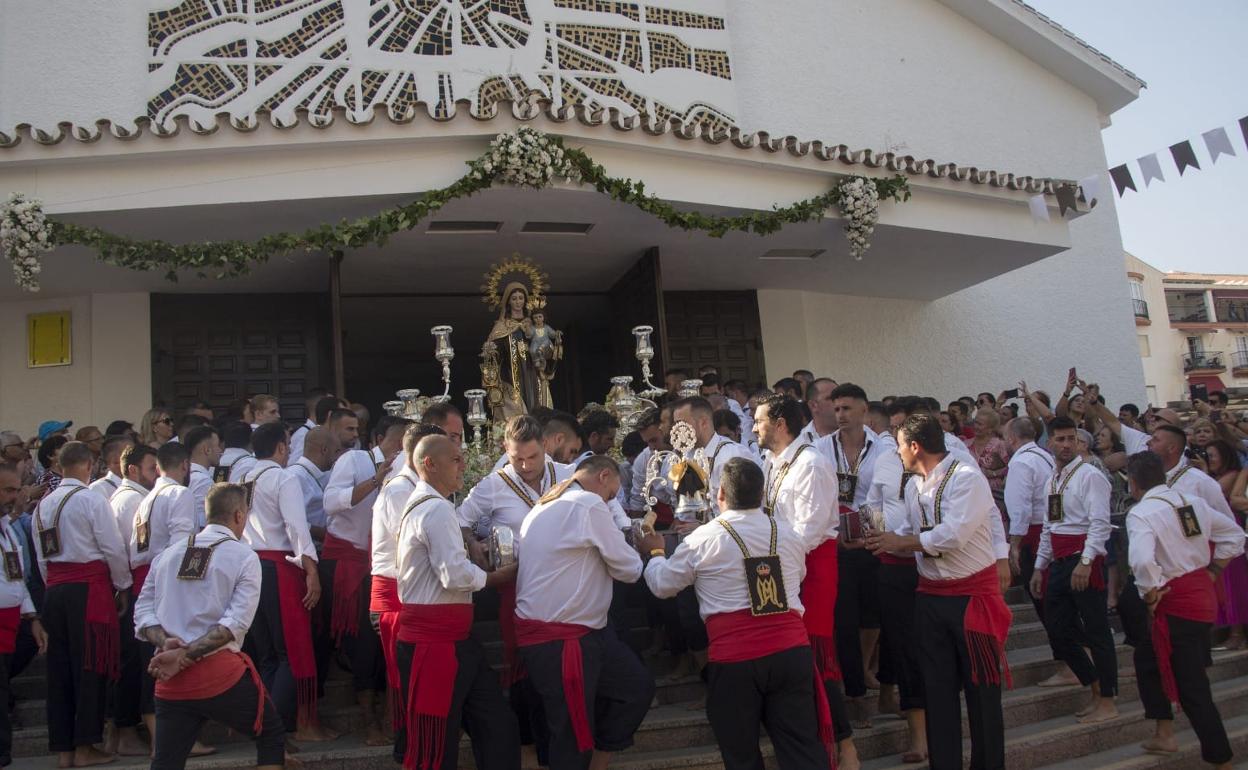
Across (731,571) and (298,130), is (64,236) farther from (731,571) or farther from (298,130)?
(731,571)

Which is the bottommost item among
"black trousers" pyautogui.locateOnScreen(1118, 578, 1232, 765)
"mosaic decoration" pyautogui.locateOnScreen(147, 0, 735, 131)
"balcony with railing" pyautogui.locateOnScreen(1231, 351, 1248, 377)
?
"black trousers" pyautogui.locateOnScreen(1118, 578, 1232, 765)

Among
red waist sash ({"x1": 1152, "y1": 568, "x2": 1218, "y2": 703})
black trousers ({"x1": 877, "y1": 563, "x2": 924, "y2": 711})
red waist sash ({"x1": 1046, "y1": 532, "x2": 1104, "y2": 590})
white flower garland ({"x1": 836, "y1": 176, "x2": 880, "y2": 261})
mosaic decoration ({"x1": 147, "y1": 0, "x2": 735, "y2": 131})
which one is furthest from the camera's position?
mosaic decoration ({"x1": 147, "y1": 0, "x2": 735, "y2": 131})

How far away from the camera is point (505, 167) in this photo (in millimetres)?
9188

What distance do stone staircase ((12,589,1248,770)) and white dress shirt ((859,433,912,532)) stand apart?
3.99 ft

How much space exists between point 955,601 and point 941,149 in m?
10.3

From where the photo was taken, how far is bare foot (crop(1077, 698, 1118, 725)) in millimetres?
6875

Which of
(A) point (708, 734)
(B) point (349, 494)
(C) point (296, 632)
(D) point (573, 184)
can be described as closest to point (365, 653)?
(C) point (296, 632)

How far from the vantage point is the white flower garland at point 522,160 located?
9.14 metres

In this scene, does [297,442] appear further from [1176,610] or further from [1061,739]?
[1176,610]

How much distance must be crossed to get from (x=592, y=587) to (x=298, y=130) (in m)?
5.57

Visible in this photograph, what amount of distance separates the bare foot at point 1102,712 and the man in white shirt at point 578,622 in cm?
322

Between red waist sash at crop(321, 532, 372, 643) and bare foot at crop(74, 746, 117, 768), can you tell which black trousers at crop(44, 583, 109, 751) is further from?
red waist sash at crop(321, 532, 372, 643)

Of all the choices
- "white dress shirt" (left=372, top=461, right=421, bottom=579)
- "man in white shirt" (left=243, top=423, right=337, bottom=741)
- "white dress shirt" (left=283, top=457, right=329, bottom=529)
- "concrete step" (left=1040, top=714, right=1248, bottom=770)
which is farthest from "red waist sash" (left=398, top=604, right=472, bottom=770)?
"concrete step" (left=1040, top=714, right=1248, bottom=770)

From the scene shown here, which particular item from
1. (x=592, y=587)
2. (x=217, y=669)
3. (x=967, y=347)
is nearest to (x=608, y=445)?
(x=592, y=587)
